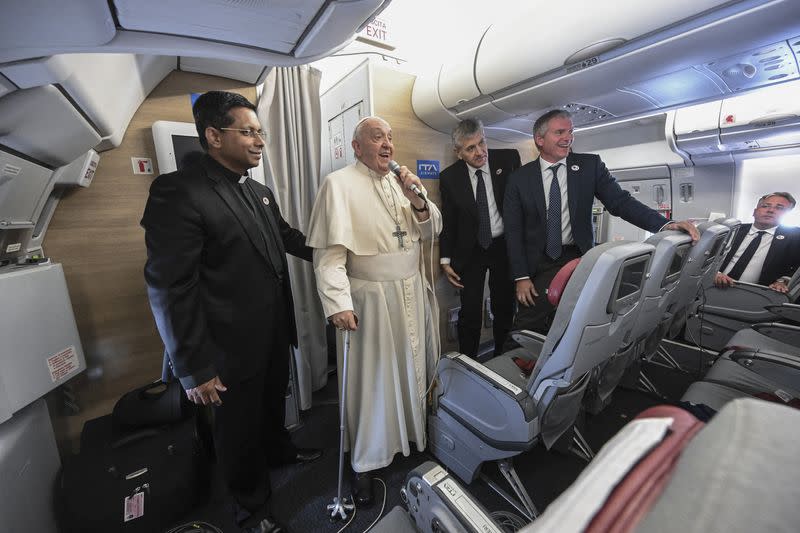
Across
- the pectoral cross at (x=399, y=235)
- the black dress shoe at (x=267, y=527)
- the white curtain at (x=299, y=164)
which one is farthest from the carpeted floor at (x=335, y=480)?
the pectoral cross at (x=399, y=235)

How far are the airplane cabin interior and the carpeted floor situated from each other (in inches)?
0.7

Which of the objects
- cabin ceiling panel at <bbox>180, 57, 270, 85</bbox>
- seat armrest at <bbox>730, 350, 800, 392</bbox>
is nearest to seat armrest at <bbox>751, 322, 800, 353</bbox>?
seat armrest at <bbox>730, 350, 800, 392</bbox>

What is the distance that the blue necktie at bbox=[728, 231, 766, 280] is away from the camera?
168 inches

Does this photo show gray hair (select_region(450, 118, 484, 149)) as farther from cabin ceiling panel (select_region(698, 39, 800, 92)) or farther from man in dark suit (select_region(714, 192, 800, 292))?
man in dark suit (select_region(714, 192, 800, 292))

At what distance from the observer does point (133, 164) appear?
216 cm

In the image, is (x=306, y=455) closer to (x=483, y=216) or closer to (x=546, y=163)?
(x=483, y=216)

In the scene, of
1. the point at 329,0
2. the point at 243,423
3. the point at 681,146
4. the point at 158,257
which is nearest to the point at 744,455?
the point at 329,0

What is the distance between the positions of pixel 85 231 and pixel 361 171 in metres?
1.83

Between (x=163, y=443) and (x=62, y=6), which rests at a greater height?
(x=62, y=6)

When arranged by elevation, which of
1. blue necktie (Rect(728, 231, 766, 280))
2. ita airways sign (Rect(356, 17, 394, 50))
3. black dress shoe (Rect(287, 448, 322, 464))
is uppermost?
ita airways sign (Rect(356, 17, 394, 50))

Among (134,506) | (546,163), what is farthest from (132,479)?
(546,163)

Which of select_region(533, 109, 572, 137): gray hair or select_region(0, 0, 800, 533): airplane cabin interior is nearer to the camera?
select_region(0, 0, 800, 533): airplane cabin interior

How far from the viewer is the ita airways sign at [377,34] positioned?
3264mm

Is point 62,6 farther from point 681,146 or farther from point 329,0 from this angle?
point 681,146
